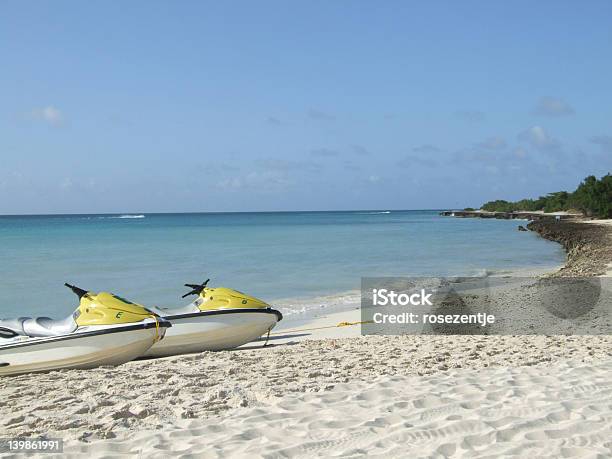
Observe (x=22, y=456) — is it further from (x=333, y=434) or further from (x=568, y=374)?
(x=568, y=374)

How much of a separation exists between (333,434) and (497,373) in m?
2.28

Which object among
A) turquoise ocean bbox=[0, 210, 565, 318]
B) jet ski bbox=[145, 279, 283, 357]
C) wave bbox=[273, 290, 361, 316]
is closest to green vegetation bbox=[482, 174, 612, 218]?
turquoise ocean bbox=[0, 210, 565, 318]

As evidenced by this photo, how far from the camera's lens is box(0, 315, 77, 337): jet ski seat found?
21.3ft

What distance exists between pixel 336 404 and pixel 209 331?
3428 mm

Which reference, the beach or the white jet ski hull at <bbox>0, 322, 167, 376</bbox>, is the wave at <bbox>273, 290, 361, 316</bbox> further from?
the white jet ski hull at <bbox>0, 322, 167, 376</bbox>

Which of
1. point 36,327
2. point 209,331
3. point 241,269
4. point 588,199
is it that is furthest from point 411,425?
point 588,199

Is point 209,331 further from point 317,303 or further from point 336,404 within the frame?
point 317,303

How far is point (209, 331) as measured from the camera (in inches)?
302

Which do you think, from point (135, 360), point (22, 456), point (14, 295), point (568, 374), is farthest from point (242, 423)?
point (14, 295)

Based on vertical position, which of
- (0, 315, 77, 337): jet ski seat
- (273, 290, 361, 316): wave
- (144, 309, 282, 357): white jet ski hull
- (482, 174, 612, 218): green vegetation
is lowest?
(273, 290, 361, 316): wave

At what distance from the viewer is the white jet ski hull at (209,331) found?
24.7ft

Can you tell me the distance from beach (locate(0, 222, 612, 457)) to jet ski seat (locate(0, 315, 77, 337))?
19.6 inches

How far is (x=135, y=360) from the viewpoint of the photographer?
7.30 metres

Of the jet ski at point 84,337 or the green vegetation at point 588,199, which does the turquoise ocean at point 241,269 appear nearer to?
the jet ski at point 84,337
